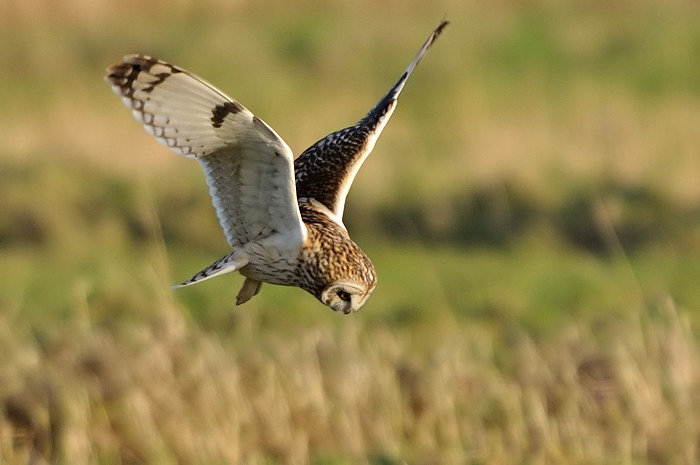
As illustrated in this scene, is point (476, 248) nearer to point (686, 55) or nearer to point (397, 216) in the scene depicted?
point (397, 216)

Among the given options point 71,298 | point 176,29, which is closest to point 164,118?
point 71,298

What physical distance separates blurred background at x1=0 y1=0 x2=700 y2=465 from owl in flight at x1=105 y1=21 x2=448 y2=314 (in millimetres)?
3100

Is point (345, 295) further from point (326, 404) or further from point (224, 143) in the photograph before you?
point (326, 404)

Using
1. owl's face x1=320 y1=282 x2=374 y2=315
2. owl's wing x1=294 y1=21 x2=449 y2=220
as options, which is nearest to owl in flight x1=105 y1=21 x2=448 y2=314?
owl's face x1=320 y1=282 x2=374 y2=315

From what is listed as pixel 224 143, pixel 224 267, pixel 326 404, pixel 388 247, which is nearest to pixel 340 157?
pixel 224 143

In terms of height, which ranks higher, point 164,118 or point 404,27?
point 164,118

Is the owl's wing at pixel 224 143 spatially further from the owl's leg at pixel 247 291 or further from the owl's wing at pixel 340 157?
the owl's wing at pixel 340 157

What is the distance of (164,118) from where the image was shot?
2809 millimetres

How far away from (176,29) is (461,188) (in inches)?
299

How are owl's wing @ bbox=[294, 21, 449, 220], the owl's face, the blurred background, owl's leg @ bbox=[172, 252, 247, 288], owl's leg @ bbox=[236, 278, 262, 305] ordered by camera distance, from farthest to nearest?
the blurred background < owl's wing @ bbox=[294, 21, 449, 220] < owl's leg @ bbox=[236, 278, 262, 305] < owl's leg @ bbox=[172, 252, 247, 288] < the owl's face

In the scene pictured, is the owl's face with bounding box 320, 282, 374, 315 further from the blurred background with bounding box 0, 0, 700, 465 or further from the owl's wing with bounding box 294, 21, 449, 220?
the blurred background with bounding box 0, 0, 700, 465

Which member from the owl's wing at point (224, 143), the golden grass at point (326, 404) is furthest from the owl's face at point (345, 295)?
the golden grass at point (326, 404)

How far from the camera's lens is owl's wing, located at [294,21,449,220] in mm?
3215

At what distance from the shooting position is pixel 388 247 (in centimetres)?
1145
